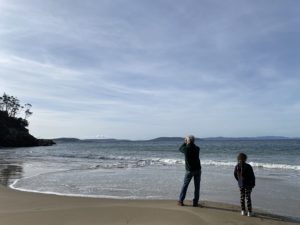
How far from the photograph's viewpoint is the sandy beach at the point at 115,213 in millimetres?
8484

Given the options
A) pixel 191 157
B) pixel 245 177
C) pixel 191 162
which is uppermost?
pixel 191 157

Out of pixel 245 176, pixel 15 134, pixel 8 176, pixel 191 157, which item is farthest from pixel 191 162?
pixel 15 134

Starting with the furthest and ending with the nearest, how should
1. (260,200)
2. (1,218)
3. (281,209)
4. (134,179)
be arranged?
(134,179)
(260,200)
(281,209)
(1,218)

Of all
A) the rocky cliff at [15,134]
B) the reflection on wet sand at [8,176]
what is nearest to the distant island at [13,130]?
the rocky cliff at [15,134]

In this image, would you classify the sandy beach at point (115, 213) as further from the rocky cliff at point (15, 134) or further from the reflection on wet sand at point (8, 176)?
the rocky cliff at point (15, 134)

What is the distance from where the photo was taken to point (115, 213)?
30.3 ft

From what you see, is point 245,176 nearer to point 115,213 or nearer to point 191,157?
point 191,157

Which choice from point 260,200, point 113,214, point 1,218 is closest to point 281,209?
point 260,200

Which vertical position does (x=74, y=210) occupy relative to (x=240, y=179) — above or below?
below

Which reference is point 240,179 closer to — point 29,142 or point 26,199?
point 26,199

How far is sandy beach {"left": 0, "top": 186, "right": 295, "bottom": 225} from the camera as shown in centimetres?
848

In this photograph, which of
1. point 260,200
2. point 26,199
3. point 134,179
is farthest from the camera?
point 134,179

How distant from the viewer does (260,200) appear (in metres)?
12.4

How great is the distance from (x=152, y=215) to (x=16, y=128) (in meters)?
110
